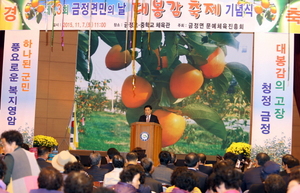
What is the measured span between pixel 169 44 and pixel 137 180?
6.71 meters

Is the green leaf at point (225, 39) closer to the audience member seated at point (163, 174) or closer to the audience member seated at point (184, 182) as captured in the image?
the audience member seated at point (163, 174)

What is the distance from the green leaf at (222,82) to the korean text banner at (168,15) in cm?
184

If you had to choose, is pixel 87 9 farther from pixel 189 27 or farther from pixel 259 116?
pixel 259 116

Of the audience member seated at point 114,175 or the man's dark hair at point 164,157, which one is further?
the man's dark hair at point 164,157

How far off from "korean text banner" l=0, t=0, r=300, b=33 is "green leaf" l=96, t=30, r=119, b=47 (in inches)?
66.5

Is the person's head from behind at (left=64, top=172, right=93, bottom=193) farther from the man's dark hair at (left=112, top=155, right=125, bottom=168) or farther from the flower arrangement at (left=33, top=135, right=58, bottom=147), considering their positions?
the flower arrangement at (left=33, top=135, right=58, bottom=147)

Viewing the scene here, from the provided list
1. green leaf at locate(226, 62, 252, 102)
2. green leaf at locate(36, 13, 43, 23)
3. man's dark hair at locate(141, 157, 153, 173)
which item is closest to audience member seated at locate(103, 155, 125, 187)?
man's dark hair at locate(141, 157, 153, 173)

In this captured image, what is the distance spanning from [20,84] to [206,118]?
3.93 metres

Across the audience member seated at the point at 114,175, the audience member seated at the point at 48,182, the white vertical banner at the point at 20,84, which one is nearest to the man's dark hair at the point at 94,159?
the audience member seated at the point at 114,175

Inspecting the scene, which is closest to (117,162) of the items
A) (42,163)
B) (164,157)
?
(164,157)

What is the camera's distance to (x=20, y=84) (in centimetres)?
899

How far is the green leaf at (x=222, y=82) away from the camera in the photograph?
1016cm

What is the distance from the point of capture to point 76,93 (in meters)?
10.6

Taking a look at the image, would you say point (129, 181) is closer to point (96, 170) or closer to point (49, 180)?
point (49, 180)
